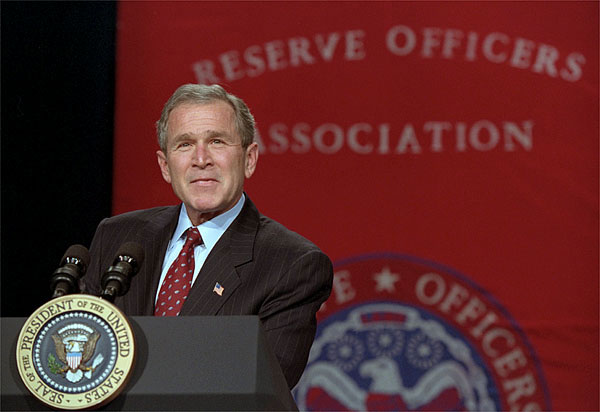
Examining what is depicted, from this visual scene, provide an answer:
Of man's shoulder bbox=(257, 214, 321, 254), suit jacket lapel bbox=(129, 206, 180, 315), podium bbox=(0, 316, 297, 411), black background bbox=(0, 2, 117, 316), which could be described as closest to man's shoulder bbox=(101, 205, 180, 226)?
suit jacket lapel bbox=(129, 206, 180, 315)

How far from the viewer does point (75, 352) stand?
43.3 inches

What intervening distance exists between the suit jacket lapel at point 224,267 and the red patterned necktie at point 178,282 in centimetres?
6

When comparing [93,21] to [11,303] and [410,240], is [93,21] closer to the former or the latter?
[11,303]

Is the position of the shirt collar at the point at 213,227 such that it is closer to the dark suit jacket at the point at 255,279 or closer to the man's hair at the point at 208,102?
the dark suit jacket at the point at 255,279

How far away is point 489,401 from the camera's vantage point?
3.29 m

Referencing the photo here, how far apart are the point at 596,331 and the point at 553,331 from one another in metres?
0.16

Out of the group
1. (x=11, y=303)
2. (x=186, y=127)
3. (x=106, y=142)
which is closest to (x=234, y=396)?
(x=186, y=127)

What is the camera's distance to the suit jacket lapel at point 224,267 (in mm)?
1632

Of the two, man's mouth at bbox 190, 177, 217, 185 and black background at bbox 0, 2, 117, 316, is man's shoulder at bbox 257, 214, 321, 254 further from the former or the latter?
black background at bbox 0, 2, 117, 316

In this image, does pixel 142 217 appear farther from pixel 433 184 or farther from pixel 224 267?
pixel 433 184

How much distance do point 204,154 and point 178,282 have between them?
266mm

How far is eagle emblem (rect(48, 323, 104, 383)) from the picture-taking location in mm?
1101

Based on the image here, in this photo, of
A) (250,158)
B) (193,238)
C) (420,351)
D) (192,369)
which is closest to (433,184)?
(420,351)

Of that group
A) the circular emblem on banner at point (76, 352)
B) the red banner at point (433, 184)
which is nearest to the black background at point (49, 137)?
the red banner at point (433, 184)
